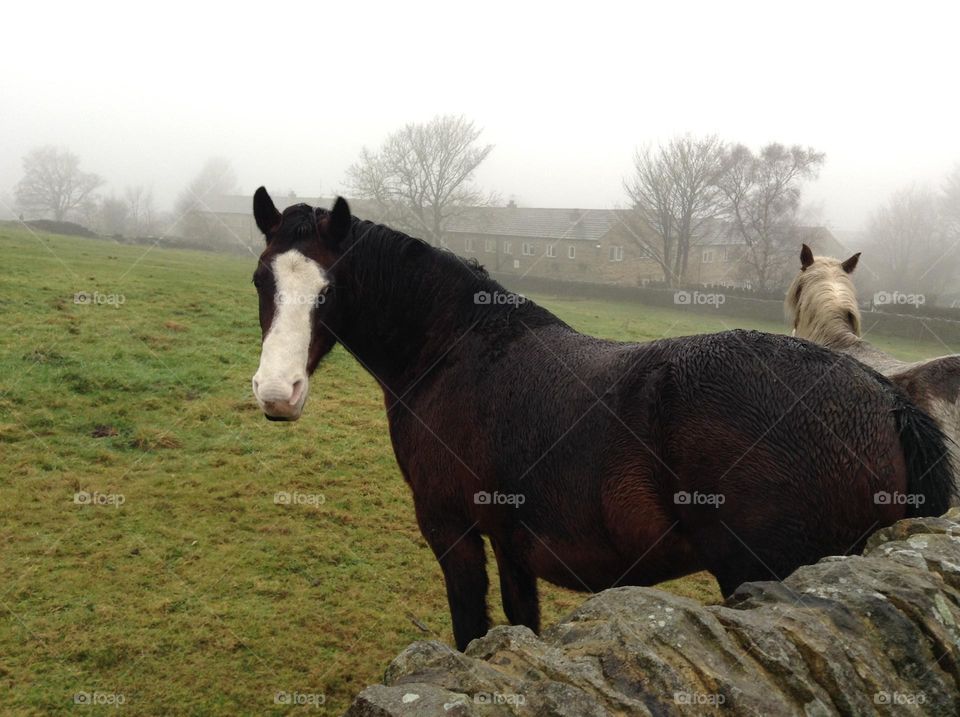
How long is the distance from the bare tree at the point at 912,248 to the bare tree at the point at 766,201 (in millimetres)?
8995

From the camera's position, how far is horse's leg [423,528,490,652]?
13.0ft

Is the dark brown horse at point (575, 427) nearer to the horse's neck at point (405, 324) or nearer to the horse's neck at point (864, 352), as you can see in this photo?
the horse's neck at point (405, 324)

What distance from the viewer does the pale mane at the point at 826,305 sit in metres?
7.16

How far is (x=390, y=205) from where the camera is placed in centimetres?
3703

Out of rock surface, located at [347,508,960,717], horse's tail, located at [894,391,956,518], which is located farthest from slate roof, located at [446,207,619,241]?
rock surface, located at [347,508,960,717]

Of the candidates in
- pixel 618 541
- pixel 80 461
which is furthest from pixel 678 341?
pixel 80 461

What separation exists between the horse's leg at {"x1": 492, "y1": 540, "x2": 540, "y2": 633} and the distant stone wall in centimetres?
2801

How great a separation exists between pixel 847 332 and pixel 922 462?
4.78 m

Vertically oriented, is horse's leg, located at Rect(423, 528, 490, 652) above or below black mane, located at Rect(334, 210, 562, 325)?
below

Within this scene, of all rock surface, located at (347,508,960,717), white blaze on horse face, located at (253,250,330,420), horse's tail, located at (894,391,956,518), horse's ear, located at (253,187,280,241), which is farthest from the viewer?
horse's ear, located at (253,187,280,241)

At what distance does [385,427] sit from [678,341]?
854 cm

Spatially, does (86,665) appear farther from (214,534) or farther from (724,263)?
(724,263)

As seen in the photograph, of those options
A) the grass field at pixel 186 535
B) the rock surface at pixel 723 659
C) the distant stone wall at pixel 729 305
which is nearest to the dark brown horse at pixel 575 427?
the rock surface at pixel 723 659

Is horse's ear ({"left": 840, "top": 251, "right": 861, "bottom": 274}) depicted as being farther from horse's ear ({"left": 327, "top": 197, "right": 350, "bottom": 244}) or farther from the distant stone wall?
the distant stone wall
